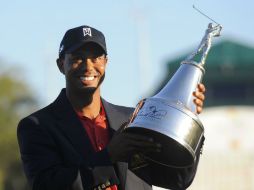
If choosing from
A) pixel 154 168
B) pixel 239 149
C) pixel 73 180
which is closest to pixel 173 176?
pixel 154 168

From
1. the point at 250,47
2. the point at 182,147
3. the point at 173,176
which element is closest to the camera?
the point at 182,147

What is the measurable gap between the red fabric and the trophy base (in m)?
0.36

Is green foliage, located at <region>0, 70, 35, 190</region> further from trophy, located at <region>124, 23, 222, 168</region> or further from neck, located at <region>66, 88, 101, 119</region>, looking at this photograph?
trophy, located at <region>124, 23, 222, 168</region>

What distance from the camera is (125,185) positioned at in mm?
6168

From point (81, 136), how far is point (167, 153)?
0.51m

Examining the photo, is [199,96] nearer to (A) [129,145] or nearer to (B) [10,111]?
(A) [129,145]

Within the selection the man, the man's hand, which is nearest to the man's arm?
the man

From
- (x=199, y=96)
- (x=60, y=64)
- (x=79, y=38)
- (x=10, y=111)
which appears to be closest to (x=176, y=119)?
(x=199, y=96)

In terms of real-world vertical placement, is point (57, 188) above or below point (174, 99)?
below

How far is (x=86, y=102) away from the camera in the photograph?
6.34 m

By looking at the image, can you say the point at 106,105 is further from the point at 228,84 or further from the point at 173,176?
the point at 228,84

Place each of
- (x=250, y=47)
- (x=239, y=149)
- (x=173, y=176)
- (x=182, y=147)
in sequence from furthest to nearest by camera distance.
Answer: (x=250, y=47) → (x=239, y=149) → (x=173, y=176) → (x=182, y=147)

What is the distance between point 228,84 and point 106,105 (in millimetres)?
37343

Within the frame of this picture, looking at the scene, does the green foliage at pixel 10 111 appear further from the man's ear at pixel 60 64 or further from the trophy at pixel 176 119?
the trophy at pixel 176 119
